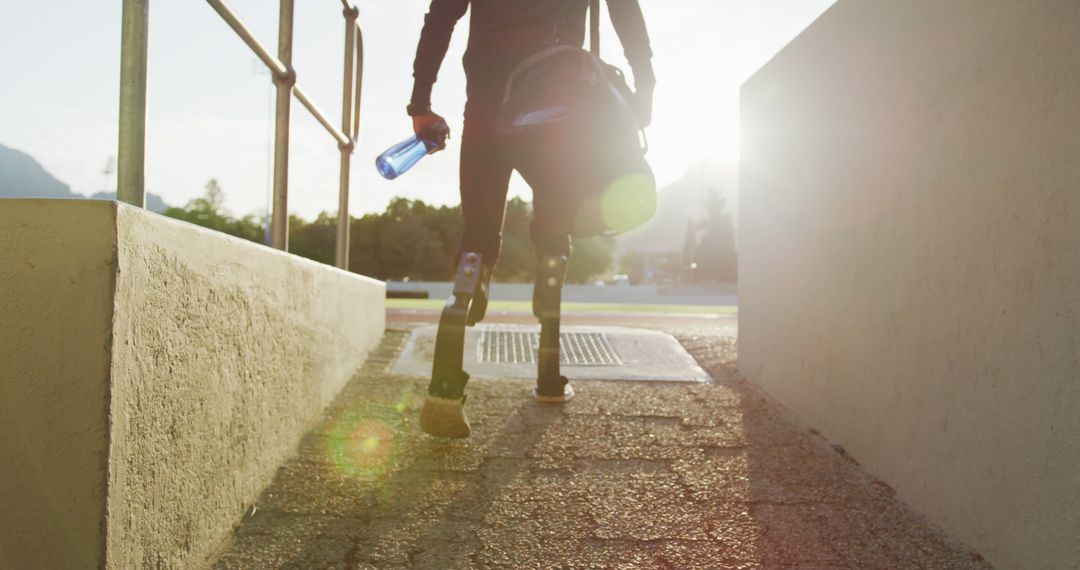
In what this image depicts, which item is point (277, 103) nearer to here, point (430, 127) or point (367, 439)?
point (430, 127)

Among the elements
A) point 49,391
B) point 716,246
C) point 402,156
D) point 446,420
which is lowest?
point 446,420

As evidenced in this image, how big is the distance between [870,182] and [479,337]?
2.51 meters

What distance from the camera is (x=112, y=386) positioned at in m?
1.12

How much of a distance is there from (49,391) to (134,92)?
60 cm

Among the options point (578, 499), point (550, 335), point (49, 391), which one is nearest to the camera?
point (49, 391)

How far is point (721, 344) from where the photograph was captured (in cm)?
462

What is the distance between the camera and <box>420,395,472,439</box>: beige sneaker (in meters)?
2.36

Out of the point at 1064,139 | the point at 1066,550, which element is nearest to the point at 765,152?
the point at 1064,139

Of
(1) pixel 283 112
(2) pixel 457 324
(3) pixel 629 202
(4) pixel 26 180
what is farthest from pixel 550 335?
(4) pixel 26 180

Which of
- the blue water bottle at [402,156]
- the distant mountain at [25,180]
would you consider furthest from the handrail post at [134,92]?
the blue water bottle at [402,156]

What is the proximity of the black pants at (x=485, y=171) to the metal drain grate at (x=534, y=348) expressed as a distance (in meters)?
1.05

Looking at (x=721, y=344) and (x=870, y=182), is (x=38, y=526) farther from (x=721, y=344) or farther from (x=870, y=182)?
(x=721, y=344)

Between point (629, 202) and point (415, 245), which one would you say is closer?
point (629, 202)

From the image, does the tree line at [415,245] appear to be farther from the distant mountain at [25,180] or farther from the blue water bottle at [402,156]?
the distant mountain at [25,180]
